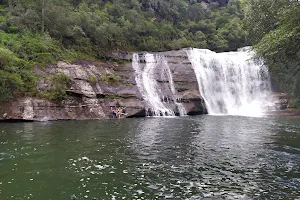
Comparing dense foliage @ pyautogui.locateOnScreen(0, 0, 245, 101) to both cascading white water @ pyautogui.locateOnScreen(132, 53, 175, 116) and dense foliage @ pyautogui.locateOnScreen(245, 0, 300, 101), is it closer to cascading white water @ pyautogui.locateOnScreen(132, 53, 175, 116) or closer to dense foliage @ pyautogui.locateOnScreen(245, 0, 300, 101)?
cascading white water @ pyautogui.locateOnScreen(132, 53, 175, 116)

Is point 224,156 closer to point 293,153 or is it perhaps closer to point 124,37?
point 293,153

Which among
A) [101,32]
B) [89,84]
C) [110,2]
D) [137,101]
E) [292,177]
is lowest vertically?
[292,177]

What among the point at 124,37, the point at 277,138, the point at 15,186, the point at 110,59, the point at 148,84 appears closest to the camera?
the point at 15,186

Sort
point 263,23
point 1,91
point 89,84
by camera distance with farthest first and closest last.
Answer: point 89,84
point 1,91
point 263,23

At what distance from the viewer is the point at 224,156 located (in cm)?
1193

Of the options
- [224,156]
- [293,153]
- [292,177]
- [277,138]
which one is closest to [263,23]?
[277,138]

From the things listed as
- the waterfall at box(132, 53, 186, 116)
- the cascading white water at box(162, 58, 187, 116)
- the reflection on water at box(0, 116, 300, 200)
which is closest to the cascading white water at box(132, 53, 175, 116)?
the waterfall at box(132, 53, 186, 116)

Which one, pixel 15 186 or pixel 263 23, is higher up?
pixel 263 23

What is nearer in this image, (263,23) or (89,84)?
(263,23)

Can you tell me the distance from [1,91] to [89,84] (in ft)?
28.5

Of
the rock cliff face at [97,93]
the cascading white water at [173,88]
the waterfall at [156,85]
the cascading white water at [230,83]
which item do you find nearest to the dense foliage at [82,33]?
the rock cliff face at [97,93]

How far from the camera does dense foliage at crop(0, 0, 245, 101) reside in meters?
27.2

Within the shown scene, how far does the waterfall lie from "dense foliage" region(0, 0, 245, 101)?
5413mm

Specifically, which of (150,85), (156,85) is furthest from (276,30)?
(156,85)
